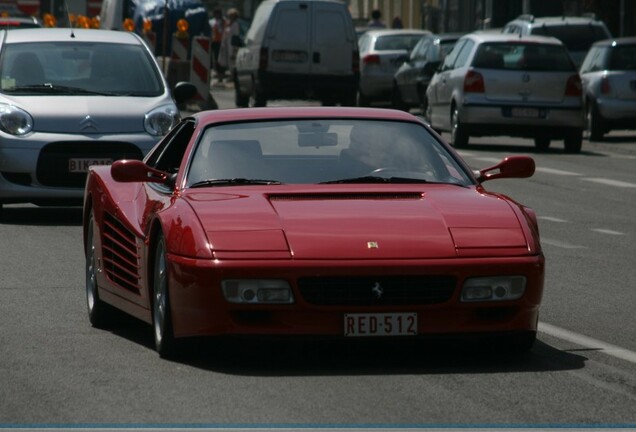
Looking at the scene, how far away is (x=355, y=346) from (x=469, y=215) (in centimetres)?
90

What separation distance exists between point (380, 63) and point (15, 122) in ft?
77.7

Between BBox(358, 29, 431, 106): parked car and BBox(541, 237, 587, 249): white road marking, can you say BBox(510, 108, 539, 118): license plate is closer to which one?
BBox(358, 29, 431, 106): parked car

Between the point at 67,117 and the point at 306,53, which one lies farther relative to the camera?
the point at 306,53

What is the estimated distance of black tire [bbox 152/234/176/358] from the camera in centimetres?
846

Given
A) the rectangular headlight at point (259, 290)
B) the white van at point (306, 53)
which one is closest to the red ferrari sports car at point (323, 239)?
the rectangular headlight at point (259, 290)

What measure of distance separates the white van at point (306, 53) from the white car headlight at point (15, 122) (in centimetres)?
1974

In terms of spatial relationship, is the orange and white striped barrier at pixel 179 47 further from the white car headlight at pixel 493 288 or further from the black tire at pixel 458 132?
the white car headlight at pixel 493 288

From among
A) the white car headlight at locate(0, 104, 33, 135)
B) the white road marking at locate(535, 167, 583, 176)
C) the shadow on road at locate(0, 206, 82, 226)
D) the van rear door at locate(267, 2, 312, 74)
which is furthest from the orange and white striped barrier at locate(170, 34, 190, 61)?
the white car headlight at locate(0, 104, 33, 135)

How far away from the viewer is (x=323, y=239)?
8.20 meters

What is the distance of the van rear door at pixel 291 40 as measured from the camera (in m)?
36.4

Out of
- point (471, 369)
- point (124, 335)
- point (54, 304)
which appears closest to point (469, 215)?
point (471, 369)

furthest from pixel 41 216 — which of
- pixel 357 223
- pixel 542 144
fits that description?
pixel 542 144

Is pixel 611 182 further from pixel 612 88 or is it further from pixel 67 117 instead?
pixel 612 88

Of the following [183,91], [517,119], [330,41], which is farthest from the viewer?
[330,41]
